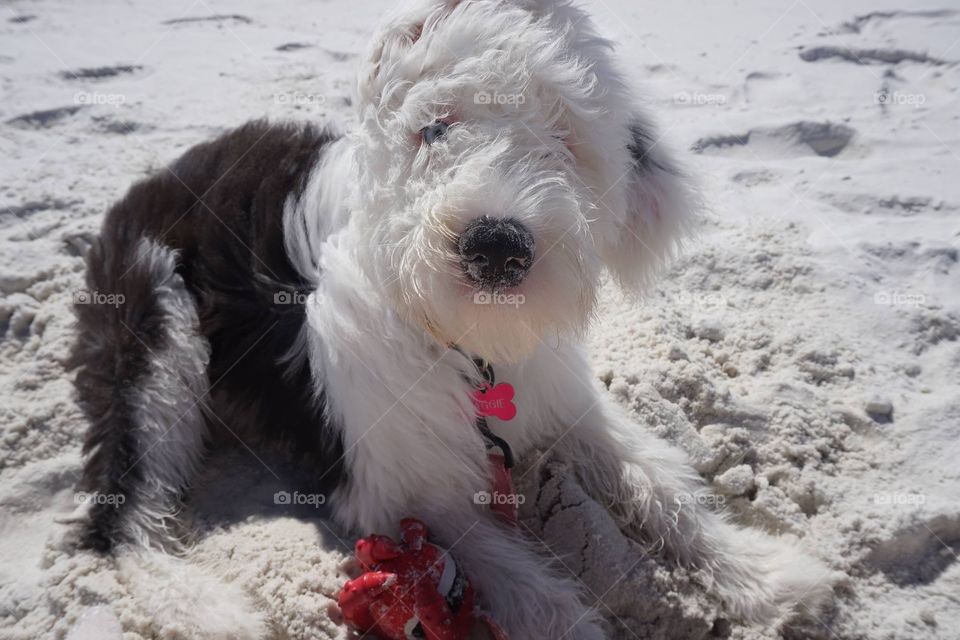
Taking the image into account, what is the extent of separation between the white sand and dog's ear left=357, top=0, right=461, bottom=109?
68cm

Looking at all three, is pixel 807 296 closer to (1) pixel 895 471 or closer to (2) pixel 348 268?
(1) pixel 895 471

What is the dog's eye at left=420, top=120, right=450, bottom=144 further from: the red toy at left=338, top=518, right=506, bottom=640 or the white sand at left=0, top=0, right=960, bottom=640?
the red toy at left=338, top=518, right=506, bottom=640

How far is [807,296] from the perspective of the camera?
11.5 ft

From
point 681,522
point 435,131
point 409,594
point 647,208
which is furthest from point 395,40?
point 681,522

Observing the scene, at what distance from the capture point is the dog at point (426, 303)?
1897mm

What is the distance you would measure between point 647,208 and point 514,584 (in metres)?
1.22

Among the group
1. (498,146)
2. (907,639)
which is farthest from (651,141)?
(907,639)

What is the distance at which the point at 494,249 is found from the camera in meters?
1.76

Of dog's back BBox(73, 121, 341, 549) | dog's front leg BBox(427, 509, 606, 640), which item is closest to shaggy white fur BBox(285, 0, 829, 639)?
dog's front leg BBox(427, 509, 606, 640)

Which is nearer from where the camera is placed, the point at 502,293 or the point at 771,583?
the point at 502,293

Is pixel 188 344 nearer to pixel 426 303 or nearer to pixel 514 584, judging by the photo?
pixel 426 303

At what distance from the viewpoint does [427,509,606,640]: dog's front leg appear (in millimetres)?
2277

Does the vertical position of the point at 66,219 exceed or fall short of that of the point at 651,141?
it falls short

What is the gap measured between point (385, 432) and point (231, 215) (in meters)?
1.01
